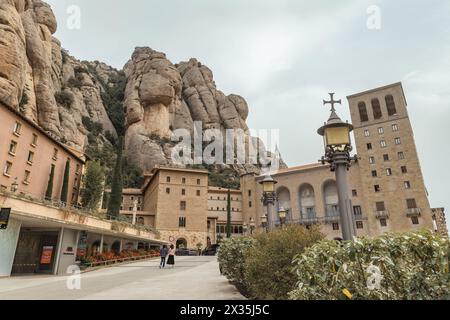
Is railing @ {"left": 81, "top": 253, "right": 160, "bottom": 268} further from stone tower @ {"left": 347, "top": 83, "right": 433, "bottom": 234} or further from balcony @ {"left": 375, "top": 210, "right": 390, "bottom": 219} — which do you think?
balcony @ {"left": 375, "top": 210, "right": 390, "bottom": 219}

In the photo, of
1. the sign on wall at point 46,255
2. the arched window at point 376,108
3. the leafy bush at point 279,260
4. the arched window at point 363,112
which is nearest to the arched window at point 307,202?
the arched window at point 363,112

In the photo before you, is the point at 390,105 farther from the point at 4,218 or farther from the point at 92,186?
the point at 4,218

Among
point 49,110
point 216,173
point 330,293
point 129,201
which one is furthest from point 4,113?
point 216,173

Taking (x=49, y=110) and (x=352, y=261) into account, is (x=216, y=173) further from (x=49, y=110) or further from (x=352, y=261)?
(x=352, y=261)

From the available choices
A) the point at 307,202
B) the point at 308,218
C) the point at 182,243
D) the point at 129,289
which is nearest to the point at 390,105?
the point at 307,202

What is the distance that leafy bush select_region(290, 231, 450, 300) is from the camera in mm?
2936

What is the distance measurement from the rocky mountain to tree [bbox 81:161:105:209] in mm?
11153

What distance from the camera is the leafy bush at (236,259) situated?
869 cm

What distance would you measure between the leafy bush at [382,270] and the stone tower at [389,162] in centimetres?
4785

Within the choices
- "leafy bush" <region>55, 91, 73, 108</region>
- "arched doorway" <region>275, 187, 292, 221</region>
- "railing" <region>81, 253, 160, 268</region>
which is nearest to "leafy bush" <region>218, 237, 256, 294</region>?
"railing" <region>81, 253, 160, 268</region>

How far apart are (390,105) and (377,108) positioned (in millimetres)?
2156

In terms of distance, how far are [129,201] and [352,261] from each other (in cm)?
6179

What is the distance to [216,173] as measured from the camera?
260 feet

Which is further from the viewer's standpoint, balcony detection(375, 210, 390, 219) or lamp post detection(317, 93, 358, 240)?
balcony detection(375, 210, 390, 219)
